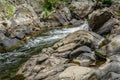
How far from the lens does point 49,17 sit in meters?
46.3

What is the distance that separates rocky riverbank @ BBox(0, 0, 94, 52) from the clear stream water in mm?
1495

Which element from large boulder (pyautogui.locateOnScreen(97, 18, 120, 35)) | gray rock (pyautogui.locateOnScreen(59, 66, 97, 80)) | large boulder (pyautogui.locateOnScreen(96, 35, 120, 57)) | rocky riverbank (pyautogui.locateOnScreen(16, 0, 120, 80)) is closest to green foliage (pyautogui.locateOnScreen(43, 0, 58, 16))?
large boulder (pyautogui.locateOnScreen(97, 18, 120, 35))

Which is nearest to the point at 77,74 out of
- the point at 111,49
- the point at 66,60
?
the point at 66,60

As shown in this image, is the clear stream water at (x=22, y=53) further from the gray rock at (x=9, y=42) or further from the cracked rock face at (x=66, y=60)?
the cracked rock face at (x=66, y=60)

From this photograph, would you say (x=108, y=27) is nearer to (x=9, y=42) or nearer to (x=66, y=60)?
(x=66, y=60)

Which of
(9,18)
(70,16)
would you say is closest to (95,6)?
(70,16)

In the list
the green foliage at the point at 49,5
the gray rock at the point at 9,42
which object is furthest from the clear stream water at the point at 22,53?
the green foliage at the point at 49,5

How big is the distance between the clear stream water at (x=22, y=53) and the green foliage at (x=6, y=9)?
580 cm

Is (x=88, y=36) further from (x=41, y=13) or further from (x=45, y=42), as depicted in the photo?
(x=41, y=13)

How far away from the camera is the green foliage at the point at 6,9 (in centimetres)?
3909

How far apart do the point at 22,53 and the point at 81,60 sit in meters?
9.25

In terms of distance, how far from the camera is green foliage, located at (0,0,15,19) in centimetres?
3909

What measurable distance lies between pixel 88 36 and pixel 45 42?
383 inches

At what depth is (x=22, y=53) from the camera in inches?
1031
